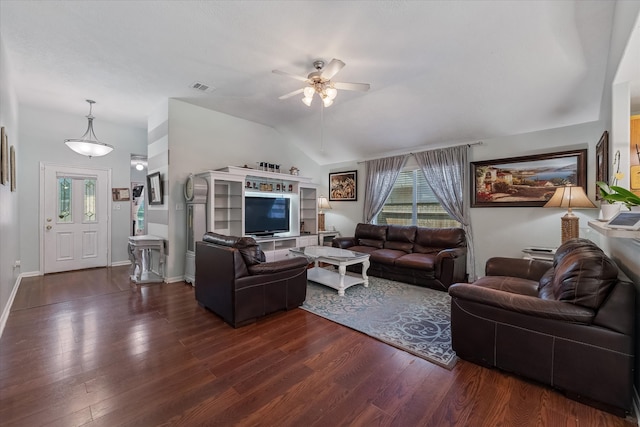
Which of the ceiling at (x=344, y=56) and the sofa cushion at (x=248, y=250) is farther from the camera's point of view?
the sofa cushion at (x=248, y=250)

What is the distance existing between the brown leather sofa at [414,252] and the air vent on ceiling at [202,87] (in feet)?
11.5

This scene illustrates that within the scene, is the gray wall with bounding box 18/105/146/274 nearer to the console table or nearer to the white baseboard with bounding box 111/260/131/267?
the white baseboard with bounding box 111/260/131/267

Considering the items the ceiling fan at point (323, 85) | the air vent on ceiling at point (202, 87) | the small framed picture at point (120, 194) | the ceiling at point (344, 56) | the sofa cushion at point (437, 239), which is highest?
the air vent on ceiling at point (202, 87)

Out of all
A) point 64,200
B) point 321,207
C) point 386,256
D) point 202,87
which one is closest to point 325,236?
point 321,207

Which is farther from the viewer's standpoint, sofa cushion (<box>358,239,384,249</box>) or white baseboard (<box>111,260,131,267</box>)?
white baseboard (<box>111,260,131,267</box>)

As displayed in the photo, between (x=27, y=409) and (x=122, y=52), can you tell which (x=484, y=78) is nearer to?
(x=122, y=52)

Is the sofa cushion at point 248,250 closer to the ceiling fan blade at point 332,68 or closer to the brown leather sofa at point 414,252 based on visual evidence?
the ceiling fan blade at point 332,68

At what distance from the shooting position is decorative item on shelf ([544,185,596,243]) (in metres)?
3.35

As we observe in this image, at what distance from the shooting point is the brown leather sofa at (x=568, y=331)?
164 cm

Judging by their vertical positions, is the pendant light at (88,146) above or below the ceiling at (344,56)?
below

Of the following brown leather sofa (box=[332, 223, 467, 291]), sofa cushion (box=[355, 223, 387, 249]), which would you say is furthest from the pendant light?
sofa cushion (box=[355, 223, 387, 249])

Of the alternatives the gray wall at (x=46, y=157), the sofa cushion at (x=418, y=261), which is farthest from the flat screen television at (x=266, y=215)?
the gray wall at (x=46, y=157)

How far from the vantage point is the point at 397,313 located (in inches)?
125

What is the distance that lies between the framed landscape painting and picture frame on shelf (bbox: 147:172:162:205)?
5560mm
